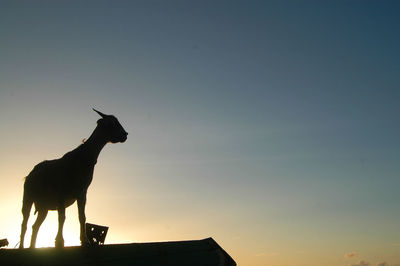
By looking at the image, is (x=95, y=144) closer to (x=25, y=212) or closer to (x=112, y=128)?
(x=112, y=128)

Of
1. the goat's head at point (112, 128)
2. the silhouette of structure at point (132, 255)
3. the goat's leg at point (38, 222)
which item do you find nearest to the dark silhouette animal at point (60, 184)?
the goat's leg at point (38, 222)

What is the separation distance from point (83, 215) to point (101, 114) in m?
2.56

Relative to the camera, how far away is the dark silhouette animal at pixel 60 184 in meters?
8.27

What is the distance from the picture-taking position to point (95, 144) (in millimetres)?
8828

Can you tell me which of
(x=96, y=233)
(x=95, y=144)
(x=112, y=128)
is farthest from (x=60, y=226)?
(x=112, y=128)

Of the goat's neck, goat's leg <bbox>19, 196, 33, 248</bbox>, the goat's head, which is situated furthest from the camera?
the goat's head

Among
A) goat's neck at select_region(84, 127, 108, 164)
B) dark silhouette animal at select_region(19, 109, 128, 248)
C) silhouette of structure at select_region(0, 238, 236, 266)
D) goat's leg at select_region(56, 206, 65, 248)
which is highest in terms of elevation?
goat's neck at select_region(84, 127, 108, 164)

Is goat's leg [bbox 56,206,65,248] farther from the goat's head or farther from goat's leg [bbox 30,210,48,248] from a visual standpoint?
the goat's head

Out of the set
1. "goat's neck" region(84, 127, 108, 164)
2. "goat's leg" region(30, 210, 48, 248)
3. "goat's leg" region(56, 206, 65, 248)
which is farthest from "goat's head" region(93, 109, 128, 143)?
"goat's leg" region(30, 210, 48, 248)

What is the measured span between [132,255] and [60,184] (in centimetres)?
322

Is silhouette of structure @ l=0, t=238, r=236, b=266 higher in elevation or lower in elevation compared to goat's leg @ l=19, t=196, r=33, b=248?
lower

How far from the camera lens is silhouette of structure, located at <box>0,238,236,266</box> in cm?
565

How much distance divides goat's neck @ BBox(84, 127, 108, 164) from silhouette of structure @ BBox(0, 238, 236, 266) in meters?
2.57

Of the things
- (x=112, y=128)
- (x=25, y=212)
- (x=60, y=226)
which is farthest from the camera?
(x=112, y=128)
